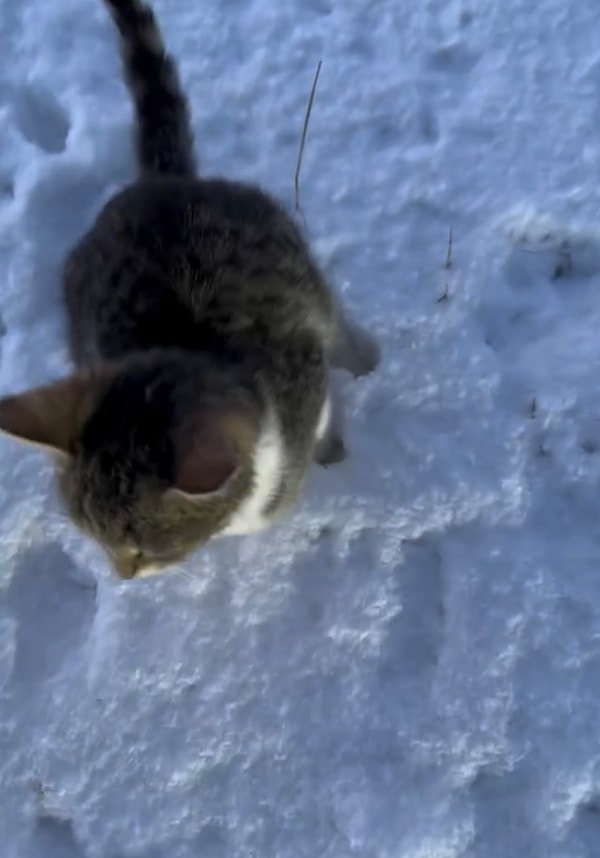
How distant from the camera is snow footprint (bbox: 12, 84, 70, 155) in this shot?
2.96 m

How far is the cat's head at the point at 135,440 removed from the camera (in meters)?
1.69

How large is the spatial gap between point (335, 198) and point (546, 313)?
65 cm

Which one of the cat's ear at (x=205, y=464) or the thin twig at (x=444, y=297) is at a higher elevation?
the cat's ear at (x=205, y=464)

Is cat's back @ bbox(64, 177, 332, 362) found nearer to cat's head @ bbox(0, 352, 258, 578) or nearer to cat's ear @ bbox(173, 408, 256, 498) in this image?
cat's head @ bbox(0, 352, 258, 578)

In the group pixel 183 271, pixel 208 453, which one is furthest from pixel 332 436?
pixel 208 453

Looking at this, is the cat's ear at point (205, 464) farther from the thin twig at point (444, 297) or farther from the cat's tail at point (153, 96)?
the thin twig at point (444, 297)

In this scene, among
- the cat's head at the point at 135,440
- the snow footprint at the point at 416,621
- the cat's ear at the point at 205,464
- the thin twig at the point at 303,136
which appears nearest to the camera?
the cat's ear at the point at 205,464

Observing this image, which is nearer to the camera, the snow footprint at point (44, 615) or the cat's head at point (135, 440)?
the cat's head at point (135, 440)

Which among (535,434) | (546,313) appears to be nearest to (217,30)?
(546,313)

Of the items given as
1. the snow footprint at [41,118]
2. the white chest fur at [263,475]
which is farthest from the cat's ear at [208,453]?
the snow footprint at [41,118]

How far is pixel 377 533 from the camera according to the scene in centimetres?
247

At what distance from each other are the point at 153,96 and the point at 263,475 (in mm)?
931

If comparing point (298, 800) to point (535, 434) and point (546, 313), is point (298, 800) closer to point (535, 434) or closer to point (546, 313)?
point (535, 434)

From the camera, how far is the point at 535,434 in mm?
2523
